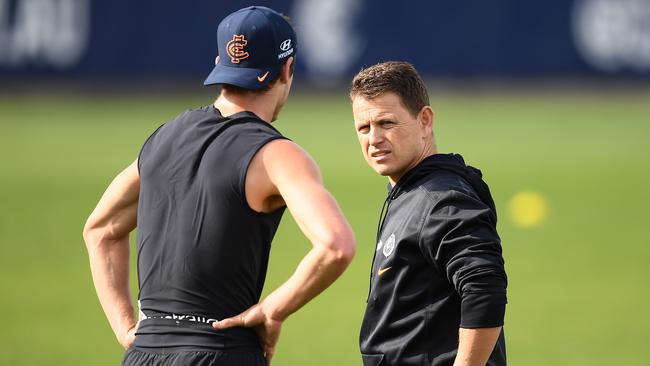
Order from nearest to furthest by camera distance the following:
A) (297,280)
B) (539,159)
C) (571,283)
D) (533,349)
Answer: (297,280)
(533,349)
(571,283)
(539,159)

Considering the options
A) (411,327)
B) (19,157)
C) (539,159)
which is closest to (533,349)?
(411,327)

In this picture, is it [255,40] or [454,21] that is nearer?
[255,40]

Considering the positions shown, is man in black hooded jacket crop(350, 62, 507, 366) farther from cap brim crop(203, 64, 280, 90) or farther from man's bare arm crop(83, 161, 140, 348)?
man's bare arm crop(83, 161, 140, 348)

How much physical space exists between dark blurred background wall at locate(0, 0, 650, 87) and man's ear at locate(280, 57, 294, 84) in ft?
84.0

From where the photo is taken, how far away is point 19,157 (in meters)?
21.9

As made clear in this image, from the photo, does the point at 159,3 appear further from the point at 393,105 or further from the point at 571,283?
the point at 393,105

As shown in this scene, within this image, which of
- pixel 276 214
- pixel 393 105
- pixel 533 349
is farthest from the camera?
pixel 533 349

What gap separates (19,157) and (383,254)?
18.7 meters

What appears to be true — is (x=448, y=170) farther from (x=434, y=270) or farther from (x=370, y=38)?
(x=370, y=38)

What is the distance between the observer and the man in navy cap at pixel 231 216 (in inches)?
153

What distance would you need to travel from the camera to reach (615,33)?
29609mm

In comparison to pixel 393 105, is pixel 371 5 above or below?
below

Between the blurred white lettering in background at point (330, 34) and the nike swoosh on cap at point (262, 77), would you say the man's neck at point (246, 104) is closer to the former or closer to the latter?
the nike swoosh on cap at point (262, 77)

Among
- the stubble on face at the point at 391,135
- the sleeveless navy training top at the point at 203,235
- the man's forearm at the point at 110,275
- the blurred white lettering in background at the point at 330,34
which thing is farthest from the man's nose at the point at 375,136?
the blurred white lettering in background at the point at 330,34
